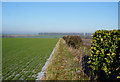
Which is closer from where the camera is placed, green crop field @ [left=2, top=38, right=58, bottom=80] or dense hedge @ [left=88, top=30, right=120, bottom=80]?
dense hedge @ [left=88, top=30, right=120, bottom=80]

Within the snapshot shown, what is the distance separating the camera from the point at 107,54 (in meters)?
4.11

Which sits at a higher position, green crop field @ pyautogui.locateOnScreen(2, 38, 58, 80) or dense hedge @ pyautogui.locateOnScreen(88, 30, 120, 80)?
dense hedge @ pyautogui.locateOnScreen(88, 30, 120, 80)

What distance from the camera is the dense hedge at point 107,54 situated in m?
4.02

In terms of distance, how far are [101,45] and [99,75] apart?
1446mm

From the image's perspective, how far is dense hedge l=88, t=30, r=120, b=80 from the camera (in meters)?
4.02

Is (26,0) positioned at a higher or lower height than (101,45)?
higher

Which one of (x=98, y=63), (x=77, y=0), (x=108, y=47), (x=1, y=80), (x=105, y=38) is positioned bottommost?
(x=1, y=80)

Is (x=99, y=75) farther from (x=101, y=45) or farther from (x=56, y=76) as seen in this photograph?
(x=56, y=76)

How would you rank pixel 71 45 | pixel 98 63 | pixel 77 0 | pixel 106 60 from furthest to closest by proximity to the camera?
pixel 71 45
pixel 77 0
pixel 98 63
pixel 106 60

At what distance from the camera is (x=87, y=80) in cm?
465

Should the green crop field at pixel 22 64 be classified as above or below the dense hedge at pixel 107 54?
below

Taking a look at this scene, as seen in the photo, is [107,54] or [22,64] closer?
[107,54]

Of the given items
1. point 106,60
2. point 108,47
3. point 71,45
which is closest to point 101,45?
point 108,47

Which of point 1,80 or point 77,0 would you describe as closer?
point 1,80
